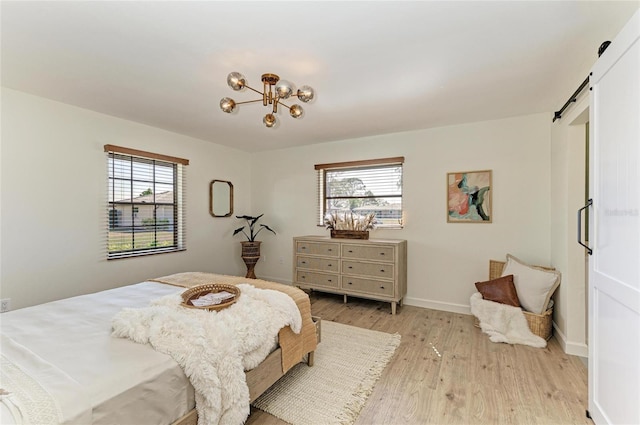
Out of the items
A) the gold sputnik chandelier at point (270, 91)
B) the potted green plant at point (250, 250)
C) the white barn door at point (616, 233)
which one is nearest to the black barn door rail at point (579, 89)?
the white barn door at point (616, 233)

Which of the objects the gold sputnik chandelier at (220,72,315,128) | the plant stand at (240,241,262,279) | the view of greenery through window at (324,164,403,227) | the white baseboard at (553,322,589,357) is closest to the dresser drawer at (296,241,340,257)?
the view of greenery through window at (324,164,403,227)

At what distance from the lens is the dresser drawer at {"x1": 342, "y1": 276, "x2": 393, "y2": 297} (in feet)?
11.7

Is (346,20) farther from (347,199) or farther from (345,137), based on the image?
(347,199)

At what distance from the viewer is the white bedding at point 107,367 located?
1086 millimetres

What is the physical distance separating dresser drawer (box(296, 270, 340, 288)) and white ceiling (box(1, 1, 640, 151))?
217 cm

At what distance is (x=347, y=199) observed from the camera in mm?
4426

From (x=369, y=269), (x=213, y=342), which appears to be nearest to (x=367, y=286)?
(x=369, y=269)

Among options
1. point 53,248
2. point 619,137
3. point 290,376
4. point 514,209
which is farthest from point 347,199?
point 53,248

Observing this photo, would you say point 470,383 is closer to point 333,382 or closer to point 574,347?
point 333,382

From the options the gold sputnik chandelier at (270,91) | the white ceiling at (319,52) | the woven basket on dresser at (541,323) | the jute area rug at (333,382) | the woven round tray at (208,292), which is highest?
the white ceiling at (319,52)

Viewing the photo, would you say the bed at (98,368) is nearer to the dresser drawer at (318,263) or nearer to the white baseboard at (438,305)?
the dresser drawer at (318,263)

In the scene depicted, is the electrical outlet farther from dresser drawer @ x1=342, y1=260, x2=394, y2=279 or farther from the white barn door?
the white barn door

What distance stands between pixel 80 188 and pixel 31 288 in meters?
1.06

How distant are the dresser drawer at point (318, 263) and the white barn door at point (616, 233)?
266 cm
